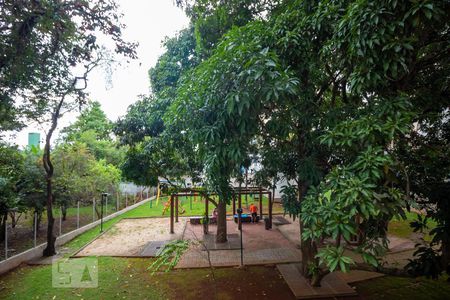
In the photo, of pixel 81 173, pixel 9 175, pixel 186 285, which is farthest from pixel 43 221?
pixel 186 285

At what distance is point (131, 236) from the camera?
31.8 feet

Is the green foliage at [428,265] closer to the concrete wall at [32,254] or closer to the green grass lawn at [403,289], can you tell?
the green grass lawn at [403,289]

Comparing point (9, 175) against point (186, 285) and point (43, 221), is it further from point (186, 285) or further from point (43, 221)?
point (186, 285)

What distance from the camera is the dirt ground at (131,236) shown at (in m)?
7.97

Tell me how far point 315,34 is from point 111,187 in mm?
12550

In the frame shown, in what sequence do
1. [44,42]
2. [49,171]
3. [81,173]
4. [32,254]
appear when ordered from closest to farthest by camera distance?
[44,42], [32,254], [49,171], [81,173]

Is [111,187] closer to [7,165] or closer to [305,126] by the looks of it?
[7,165]

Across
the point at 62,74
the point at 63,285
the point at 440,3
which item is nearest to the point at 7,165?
the point at 62,74

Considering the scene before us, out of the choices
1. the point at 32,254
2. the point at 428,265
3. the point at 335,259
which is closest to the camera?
the point at 335,259

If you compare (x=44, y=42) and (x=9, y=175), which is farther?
(x=9, y=175)

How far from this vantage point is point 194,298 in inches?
202

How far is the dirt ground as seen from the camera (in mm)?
7973

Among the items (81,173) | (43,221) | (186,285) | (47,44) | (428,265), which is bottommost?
(186,285)

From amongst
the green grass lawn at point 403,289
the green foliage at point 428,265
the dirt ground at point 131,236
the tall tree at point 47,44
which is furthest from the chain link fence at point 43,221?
the green foliage at point 428,265
